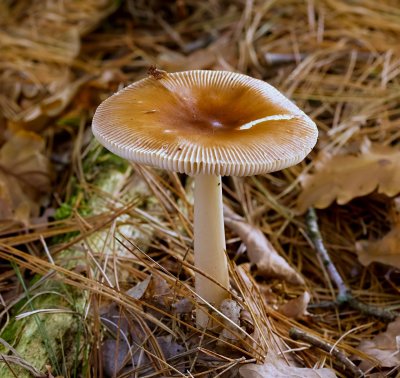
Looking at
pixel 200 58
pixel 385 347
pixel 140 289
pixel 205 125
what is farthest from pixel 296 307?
pixel 200 58

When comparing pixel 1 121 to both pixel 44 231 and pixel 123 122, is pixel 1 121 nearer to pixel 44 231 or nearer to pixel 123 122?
pixel 44 231

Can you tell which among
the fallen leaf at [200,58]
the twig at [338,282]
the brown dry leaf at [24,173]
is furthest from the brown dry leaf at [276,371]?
the fallen leaf at [200,58]

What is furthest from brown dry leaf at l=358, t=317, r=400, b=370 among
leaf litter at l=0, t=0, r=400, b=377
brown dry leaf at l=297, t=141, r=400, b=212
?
brown dry leaf at l=297, t=141, r=400, b=212

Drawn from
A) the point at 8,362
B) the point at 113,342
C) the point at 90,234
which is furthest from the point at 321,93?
the point at 8,362

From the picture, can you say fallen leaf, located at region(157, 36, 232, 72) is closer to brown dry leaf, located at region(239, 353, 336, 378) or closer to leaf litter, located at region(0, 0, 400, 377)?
leaf litter, located at region(0, 0, 400, 377)

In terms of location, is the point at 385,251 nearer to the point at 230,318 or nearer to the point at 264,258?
the point at 264,258
